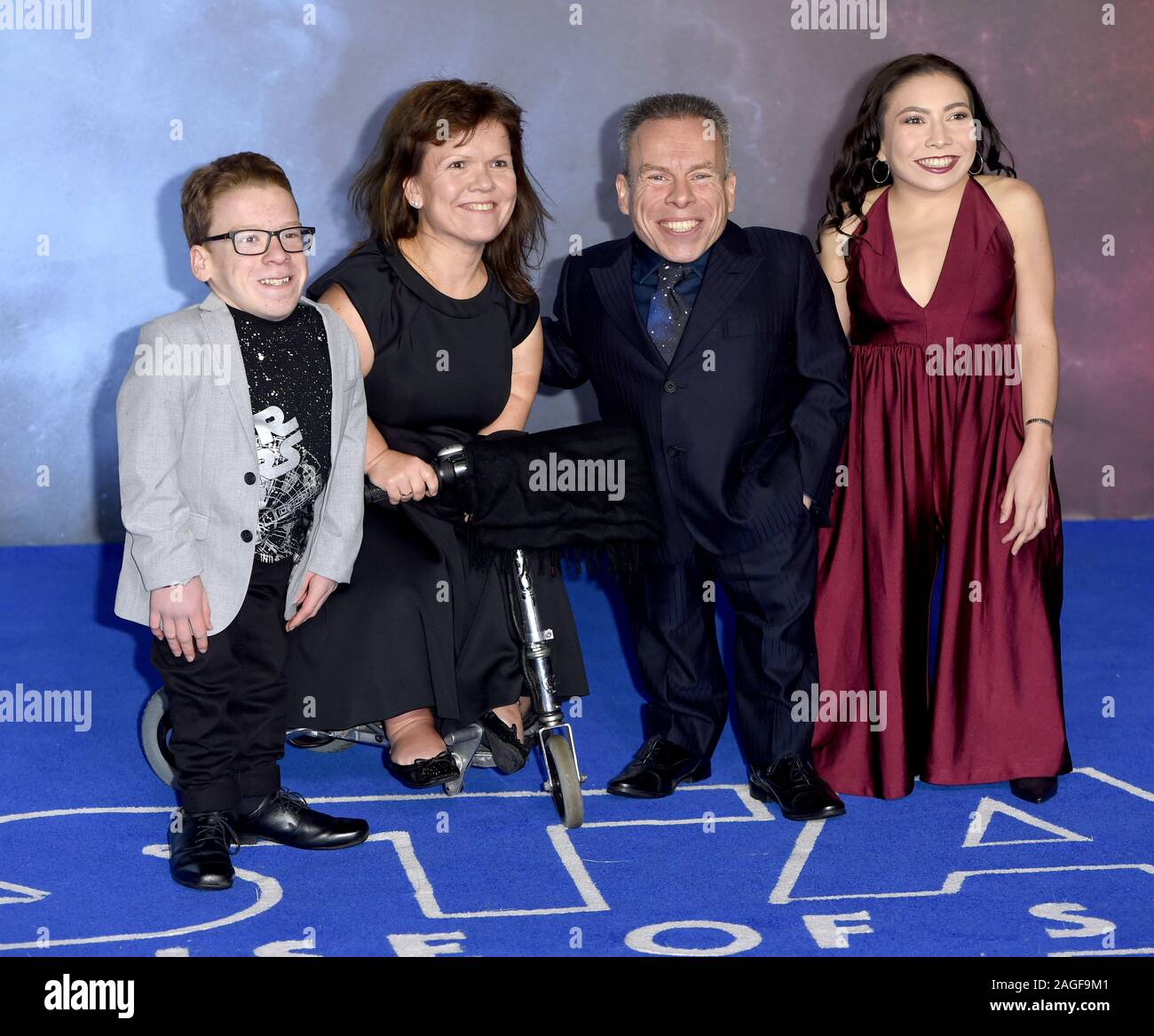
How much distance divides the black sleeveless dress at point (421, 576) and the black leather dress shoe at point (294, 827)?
0.30m

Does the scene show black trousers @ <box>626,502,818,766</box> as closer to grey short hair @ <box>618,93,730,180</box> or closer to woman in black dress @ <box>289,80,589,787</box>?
woman in black dress @ <box>289,80,589,787</box>

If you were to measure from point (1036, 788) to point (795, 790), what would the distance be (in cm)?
57

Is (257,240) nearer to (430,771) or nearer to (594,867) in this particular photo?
(430,771)

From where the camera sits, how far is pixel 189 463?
2.92 meters

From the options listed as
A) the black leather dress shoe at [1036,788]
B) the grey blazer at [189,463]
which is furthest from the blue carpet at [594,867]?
the grey blazer at [189,463]

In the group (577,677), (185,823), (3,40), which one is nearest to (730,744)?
(577,677)

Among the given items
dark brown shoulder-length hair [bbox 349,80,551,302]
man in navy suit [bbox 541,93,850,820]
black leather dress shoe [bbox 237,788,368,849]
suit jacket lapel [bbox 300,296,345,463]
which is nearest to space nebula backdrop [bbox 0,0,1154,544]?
dark brown shoulder-length hair [bbox 349,80,551,302]

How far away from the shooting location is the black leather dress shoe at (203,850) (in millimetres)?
2867

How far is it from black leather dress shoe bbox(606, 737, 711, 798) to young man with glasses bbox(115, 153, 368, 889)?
627 millimetres

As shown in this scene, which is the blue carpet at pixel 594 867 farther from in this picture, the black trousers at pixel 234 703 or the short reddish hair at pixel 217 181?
the short reddish hair at pixel 217 181

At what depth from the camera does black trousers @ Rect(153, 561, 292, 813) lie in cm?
298

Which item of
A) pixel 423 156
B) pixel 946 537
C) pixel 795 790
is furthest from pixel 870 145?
pixel 795 790

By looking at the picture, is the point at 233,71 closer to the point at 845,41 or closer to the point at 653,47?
the point at 653,47

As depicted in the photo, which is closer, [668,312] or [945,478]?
[668,312]
